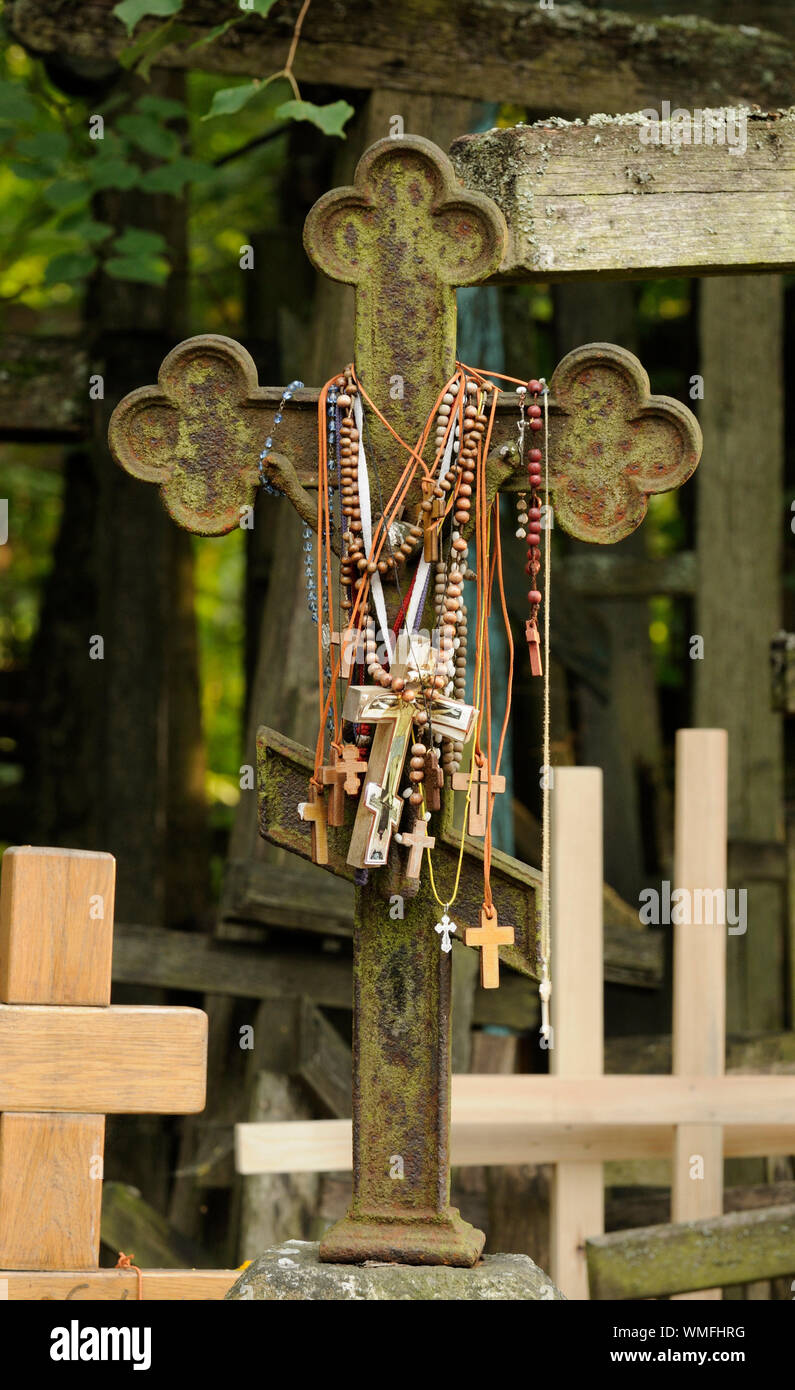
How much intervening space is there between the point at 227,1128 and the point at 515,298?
2.61m

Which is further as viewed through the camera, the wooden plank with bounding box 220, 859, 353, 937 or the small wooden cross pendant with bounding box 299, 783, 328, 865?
the wooden plank with bounding box 220, 859, 353, 937

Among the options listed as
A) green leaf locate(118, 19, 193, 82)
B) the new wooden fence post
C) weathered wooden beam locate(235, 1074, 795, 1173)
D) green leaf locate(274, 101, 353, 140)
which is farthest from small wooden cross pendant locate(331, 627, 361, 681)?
green leaf locate(118, 19, 193, 82)

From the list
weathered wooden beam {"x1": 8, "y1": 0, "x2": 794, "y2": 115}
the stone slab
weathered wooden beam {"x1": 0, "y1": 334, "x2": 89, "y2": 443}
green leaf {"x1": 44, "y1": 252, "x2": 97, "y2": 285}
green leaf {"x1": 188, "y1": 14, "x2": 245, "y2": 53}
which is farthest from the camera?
weathered wooden beam {"x1": 0, "y1": 334, "x2": 89, "y2": 443}

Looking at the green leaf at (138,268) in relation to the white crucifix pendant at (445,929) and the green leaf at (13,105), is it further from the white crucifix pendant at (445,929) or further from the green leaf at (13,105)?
the white crucifix pendant at (445,929)

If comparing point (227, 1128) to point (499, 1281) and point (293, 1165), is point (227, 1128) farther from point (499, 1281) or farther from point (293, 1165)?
point (499, 1281)

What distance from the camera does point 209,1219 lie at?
14.5 ft

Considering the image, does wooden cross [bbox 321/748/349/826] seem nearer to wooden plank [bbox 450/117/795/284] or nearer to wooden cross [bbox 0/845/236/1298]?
wooden cross [bbox 0/845/236/1298]

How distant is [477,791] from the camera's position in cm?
225

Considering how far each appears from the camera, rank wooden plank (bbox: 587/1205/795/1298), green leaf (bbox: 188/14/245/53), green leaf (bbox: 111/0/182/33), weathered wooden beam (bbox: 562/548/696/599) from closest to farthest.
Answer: wooden plank (bbox: 587/1205/795/1298) → green leaf (bbox: 111/0/182/33) → green leaf (bbox: 188/14/245/53) → weathered wooden beam (bbox: 562/548/696/599)

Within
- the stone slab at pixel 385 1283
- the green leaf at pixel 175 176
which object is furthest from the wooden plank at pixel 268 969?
the green leaf at pixel 175 176

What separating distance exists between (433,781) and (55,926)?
1.93ft

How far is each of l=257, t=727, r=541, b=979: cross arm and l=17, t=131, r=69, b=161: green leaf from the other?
2.53 metres

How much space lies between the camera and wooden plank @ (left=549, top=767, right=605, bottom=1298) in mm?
3129

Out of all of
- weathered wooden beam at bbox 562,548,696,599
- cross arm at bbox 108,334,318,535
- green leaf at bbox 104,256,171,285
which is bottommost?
cross arm at bbox 108,334,318,535
